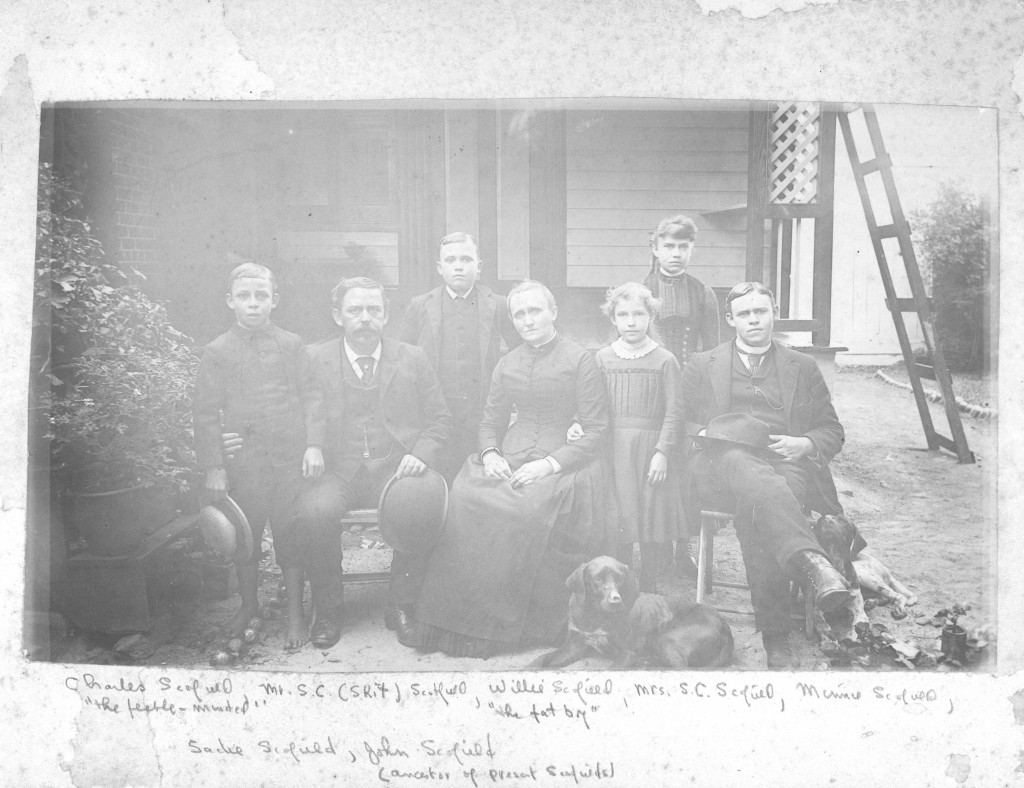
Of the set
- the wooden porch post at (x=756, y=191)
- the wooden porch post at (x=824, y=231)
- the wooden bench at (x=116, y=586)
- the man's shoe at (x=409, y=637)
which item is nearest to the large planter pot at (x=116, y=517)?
the wooden bench at (x=116, y=586)

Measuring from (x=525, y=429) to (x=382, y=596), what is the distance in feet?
2.89

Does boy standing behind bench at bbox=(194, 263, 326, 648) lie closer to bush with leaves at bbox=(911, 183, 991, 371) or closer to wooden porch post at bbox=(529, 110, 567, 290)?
wooden porch post at bbox=(529, 110, 567, 290)

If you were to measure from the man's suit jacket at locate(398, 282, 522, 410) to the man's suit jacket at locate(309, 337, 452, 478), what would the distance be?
7cm

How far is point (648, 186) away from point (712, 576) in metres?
1.60

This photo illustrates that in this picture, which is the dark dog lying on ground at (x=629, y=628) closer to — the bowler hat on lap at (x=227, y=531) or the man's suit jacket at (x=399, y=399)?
the man's suit jacket at (x=399, y=399)

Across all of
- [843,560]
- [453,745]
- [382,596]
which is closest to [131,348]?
[382,596]

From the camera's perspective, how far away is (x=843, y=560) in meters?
2.29

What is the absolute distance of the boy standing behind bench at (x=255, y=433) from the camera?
2262 millimetres

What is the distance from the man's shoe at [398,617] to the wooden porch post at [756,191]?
1.93 m

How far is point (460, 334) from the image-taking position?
233 centimetres

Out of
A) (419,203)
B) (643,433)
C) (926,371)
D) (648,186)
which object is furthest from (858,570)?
(419,203)

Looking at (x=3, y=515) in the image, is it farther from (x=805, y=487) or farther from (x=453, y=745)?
(x=805, y=487)

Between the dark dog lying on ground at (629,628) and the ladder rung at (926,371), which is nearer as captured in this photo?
the dark dog lying on ground at (629,628)

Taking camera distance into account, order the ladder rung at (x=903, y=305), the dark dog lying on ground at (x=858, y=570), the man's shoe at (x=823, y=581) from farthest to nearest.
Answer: the ladder rung at (x=903, y=305), the dark dog lying on ground at (x=858, y=570), the man's shoe at (x=823, y=581)
